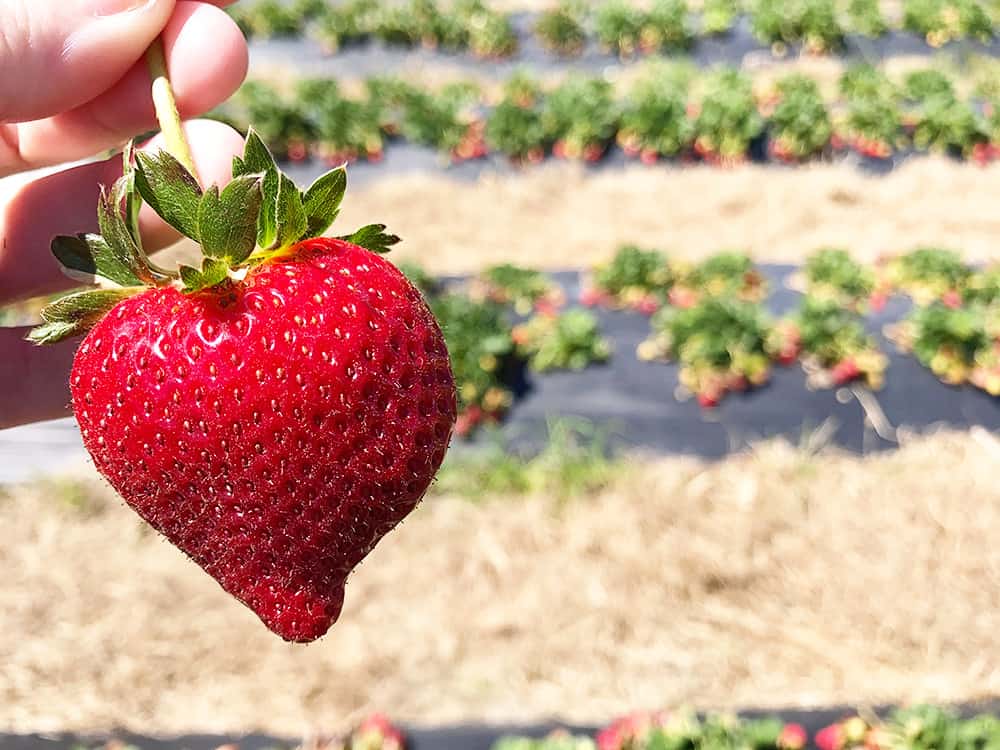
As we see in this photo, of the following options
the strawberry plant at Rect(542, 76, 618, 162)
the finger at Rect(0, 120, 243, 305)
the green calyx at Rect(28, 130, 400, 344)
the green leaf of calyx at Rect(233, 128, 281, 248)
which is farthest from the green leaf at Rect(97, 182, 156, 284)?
the strawberry plant at Rect(542, 76, 618, 162)

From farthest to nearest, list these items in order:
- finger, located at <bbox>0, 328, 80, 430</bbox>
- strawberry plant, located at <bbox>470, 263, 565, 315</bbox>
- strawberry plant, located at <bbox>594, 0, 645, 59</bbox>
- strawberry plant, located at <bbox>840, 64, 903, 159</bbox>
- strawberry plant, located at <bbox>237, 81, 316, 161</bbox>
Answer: strawberry plant, located at <bbox>594, 0, 645, 59</bbox>
strawberry plant, located at <bbox>237, 81, 316, 161</bbox>
strawberry plant, located at <bbox>840, 64, 903, 159</bbox>
strawberry plant, located at <bbox>470, 263, 565, 315</bbox>
finger, located at <bbox>0, 328, 80, 430</bbox>

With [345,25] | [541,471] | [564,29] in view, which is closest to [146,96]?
[541,471]

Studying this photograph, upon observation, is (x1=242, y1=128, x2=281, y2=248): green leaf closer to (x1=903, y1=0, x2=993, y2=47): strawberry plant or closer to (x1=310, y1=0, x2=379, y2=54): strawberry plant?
(x1=310, y1=0, x2=379, y2=54): strawberry plant

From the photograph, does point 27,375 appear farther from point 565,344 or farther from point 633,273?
point 633,273

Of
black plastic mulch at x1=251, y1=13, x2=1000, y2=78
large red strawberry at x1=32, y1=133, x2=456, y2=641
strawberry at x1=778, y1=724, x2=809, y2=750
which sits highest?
large red strawberry at x1=32, y1=133, x2=456, y2=641

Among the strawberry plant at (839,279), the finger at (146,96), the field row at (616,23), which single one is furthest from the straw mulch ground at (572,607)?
the field row at (616,23)

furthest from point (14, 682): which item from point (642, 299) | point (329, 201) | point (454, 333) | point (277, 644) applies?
point (642, 299)
